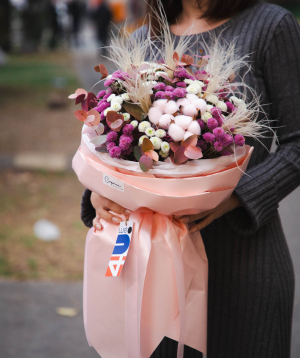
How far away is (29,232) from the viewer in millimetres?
4172

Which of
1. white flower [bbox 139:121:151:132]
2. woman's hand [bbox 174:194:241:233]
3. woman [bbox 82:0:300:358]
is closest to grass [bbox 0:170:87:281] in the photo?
woman [bbox 82:0:300:358]

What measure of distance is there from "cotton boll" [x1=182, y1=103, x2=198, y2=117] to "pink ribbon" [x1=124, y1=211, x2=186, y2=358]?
0.31 m

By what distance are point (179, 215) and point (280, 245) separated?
0.51m

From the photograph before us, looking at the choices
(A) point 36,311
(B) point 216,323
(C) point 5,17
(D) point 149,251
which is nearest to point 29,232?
(A) point 36,311

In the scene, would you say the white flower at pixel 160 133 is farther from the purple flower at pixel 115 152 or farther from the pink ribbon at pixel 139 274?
the pink ribbon at pixel 139 274

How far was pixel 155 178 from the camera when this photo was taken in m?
1.06

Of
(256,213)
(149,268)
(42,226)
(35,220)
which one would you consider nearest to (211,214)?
(256,213)

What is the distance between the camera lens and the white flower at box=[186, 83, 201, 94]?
1104 mm

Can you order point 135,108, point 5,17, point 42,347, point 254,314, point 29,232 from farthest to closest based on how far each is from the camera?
point 5,17, point 29,232, point 42,347, point 254,314, point 135,108

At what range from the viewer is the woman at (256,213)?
1331mm

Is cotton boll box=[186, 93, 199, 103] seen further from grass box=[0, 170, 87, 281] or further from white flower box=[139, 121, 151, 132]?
grass box=[0, 170, 87, 281]

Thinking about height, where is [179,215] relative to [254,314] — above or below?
above

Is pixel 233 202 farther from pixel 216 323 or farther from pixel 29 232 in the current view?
pixel 29 232

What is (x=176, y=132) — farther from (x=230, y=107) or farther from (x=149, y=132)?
(x=230, y=107)
